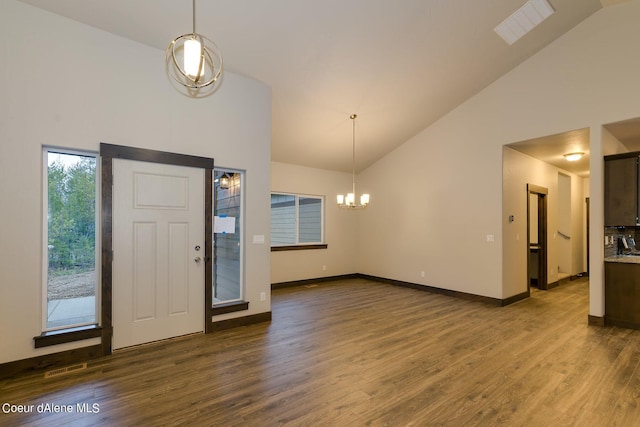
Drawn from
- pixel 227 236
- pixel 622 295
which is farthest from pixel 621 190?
pixel 227 236

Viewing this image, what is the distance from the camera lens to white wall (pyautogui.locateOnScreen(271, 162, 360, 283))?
6852mm

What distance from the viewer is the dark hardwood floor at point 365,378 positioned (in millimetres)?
2301

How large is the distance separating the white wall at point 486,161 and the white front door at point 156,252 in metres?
4.48

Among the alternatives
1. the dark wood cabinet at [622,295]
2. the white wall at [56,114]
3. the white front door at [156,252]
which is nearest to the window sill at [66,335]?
the white wall at [56,114]

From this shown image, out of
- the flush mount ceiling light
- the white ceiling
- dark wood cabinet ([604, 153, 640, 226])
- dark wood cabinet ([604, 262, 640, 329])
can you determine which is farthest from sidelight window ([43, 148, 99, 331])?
the flush mount ceiling light

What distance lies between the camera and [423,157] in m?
6.52

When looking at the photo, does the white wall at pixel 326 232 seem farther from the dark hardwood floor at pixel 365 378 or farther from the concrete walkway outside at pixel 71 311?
the concrete walkway outside at pixel 71 311

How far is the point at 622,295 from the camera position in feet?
13.8

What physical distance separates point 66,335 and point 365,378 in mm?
2997

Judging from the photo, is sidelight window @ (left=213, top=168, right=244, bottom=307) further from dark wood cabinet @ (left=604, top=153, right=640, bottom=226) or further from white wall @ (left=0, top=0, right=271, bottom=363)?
dark wood cabinet @ (left=604, top=153, right=640, bottom=226)

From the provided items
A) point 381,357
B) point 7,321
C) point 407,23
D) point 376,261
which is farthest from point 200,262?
point 376,261

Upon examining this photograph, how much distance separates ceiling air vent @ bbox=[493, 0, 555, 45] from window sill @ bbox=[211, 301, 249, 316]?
A: 504cm

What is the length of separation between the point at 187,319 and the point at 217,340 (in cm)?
49

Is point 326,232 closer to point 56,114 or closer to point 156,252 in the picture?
point 156,252
